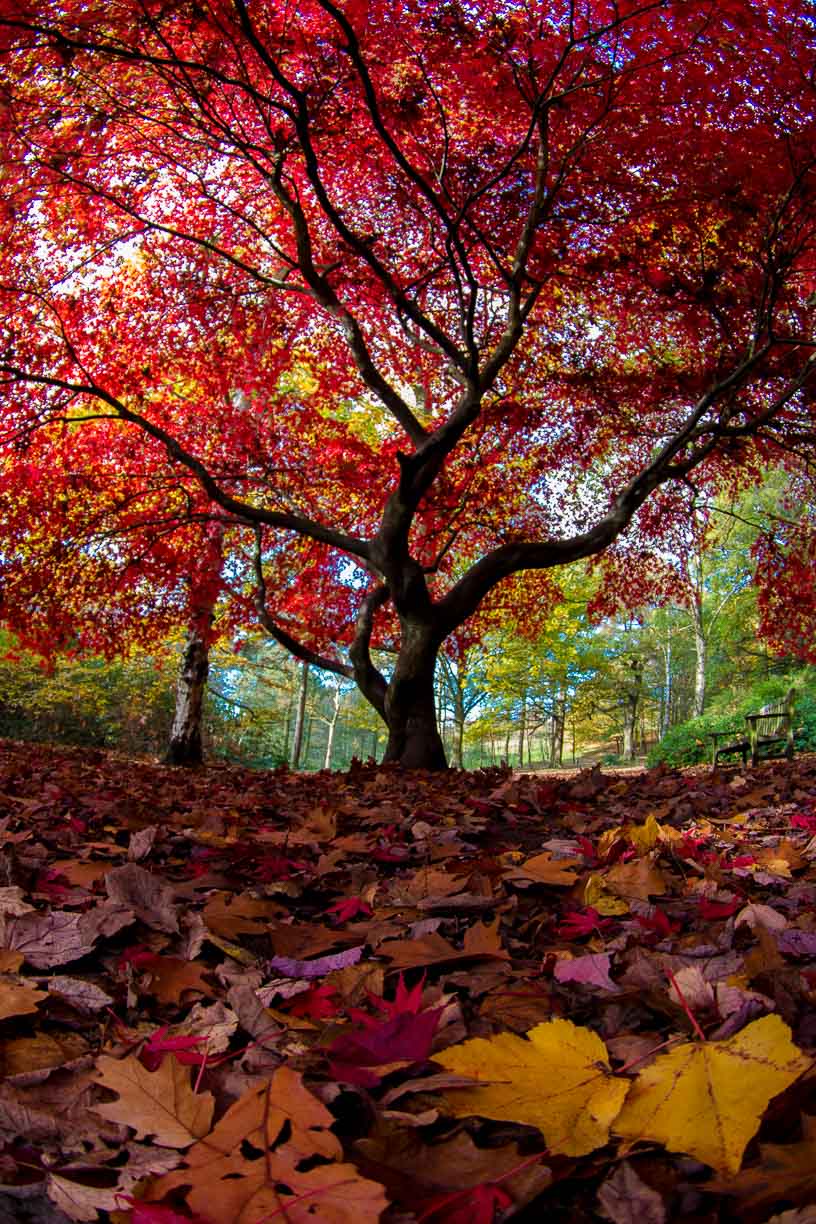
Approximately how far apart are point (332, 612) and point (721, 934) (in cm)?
1021

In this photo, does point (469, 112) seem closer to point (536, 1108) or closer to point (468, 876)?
point (468, 876)

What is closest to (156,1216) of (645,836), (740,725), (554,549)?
(645,836)

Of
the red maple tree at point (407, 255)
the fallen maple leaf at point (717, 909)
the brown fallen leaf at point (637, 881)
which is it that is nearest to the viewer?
the fallen maple leaf at point (717, 909)

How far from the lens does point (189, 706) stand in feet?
32.2

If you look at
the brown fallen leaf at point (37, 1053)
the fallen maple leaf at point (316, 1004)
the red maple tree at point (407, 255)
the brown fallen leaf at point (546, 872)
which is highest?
the red maple tree at point (407, 255)

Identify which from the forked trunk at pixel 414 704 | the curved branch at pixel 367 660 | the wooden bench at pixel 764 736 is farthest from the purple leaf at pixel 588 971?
the wooden bench at pixel 764 736

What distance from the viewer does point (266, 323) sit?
9305mm

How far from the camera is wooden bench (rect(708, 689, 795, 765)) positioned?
29.7 ft

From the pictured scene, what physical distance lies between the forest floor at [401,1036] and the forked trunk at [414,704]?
15.6ft

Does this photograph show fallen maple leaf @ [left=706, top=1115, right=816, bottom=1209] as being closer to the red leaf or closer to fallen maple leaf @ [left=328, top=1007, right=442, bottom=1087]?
fallen maple leaf @ [left=328, top=1007, right=442, bottom=1087]

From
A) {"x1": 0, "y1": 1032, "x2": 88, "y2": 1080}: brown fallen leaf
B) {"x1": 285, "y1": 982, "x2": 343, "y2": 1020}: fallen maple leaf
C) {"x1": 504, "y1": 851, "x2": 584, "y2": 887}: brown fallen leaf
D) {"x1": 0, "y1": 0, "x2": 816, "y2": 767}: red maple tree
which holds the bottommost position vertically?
{"x1": 0, "y1": 1032, "x2": 88, "y2": 1080}: brown fallen leaf

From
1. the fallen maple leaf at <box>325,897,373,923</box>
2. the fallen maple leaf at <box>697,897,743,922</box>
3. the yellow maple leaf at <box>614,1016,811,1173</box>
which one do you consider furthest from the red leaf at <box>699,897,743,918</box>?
the yellow maple leaf at <box>614,1016,811,1173</box>

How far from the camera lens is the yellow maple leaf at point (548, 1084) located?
0.68m

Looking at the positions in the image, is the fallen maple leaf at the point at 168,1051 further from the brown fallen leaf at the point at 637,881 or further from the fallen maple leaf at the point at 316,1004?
the brown fallen leaf at the point at 637,881
